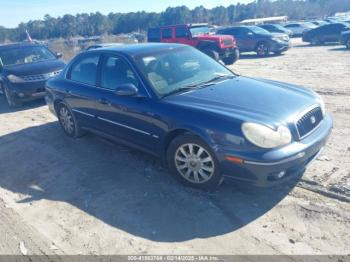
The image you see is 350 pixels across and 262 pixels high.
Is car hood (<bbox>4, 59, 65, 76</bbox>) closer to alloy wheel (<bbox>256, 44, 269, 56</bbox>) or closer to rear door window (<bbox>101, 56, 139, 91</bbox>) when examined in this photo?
rear door window (<bbox>101, 56, 139, 91</bbox>)

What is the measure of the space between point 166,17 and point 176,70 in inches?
3149

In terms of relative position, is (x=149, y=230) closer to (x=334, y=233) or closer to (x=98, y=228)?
(x=98, y=228)

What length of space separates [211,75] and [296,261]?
277cm

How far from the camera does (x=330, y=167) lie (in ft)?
14.4

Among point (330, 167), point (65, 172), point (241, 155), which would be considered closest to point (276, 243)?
point (241, 155)

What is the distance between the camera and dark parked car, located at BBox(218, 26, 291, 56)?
56.7ft

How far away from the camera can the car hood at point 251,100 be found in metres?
3.63

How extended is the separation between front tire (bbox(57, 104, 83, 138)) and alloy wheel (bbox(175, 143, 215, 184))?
8.46 ft

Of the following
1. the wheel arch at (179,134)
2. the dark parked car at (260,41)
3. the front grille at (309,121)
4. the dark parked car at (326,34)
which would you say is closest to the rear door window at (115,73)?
the wheel arch at (179,134)

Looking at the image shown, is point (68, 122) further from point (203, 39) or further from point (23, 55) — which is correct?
point (203, 39)

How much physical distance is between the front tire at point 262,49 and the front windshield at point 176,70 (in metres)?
13.5

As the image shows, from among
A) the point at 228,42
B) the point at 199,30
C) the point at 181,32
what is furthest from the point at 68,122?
the point at 199,30

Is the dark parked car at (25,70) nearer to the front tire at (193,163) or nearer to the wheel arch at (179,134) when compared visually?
the wheel arch at (179,134)

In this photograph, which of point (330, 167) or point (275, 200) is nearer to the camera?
point (275, 200)
